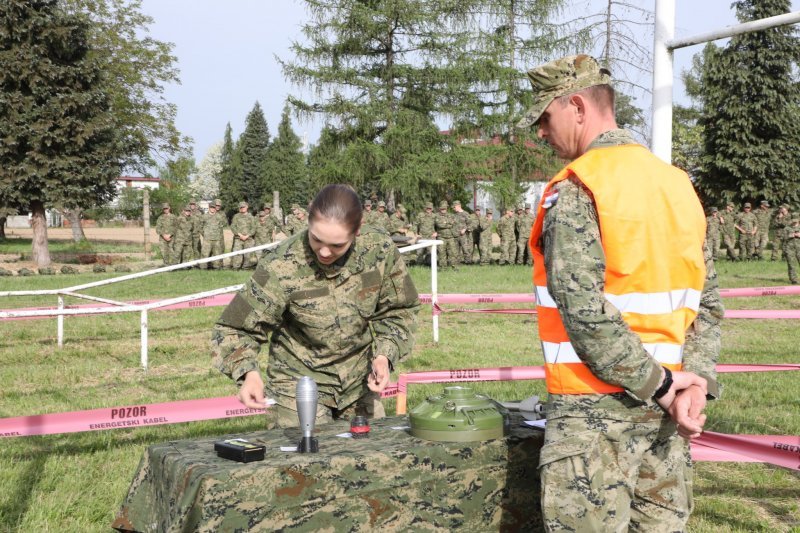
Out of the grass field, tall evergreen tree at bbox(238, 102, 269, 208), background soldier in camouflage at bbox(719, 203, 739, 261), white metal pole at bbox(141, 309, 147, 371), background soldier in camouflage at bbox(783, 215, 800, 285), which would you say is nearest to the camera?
the grass field

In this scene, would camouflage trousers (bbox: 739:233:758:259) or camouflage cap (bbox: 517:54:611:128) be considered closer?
camouflage cap (bbox: 517:54:611:128)

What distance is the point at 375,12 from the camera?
3253 centimetres

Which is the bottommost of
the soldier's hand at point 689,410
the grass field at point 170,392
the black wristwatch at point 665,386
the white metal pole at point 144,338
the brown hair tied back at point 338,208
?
the grass field at point 170,392

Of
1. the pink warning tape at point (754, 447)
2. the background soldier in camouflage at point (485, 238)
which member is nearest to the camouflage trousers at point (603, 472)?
the pink warning tape at point (754, 447)

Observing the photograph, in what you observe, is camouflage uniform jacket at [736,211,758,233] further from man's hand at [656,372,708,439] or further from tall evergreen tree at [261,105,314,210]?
tall evergreen tree at [261,105,314,210]

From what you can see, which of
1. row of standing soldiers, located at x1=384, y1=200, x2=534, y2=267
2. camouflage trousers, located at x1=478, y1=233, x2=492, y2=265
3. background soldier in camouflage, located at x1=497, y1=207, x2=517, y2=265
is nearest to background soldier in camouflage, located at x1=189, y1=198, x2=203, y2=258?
row of standing soldiers, located at x1=384, y1=200, x2=534, y2=267

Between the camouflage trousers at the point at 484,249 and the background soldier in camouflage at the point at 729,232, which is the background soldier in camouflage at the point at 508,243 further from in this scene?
the background soldier in camouflage at the point at 729,232

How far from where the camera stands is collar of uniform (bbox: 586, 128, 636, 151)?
8.36ft

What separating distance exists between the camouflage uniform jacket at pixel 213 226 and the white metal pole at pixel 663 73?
23434 mm

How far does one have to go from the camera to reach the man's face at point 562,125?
8.50 ft

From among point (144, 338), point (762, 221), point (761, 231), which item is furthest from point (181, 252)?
point (762, 221)

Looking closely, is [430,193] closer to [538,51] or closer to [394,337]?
[538,51]

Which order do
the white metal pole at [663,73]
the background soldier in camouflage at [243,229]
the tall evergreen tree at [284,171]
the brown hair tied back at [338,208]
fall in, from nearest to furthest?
the brown hair tied back at [338,208] < the white metal pole at [663,73] < the background soldier in camouflage at [243,229] < the tall evergreen tree at [284,171]

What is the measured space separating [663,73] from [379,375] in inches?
83.1
